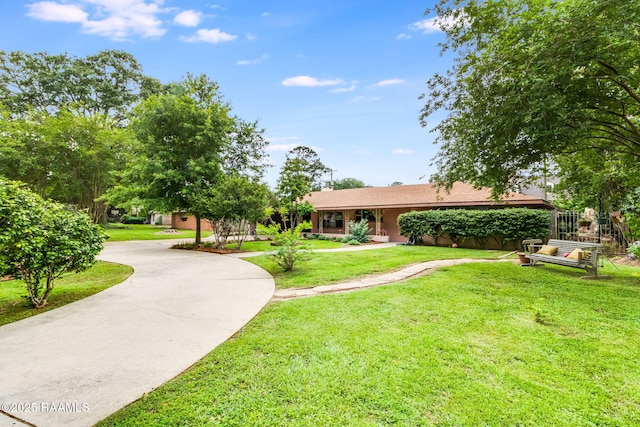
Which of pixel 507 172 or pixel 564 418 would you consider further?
pixel 507 172

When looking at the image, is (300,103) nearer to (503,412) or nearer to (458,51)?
(458,51)

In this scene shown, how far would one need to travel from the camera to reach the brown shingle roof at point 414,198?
49.4 ft

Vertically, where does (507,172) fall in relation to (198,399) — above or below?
above

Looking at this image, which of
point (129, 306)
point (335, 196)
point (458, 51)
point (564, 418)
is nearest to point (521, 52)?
point (458, 51)

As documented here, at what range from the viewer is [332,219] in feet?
76.3

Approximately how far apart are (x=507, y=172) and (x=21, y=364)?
33.9 feet

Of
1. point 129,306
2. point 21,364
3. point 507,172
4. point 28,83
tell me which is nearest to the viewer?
point 21,364

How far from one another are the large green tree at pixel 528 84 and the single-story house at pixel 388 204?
20.0ft

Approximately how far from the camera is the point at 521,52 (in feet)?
20.2

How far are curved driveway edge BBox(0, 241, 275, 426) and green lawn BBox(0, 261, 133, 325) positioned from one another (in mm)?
319

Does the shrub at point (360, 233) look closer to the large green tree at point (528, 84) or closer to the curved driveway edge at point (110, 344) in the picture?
the large green tree at point (528, 84)

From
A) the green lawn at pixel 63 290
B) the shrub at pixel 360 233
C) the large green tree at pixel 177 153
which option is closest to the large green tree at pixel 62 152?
the large green tree at pixel 177 153

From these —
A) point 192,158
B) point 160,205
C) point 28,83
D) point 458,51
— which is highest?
point 28,83

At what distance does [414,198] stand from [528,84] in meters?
12.9
